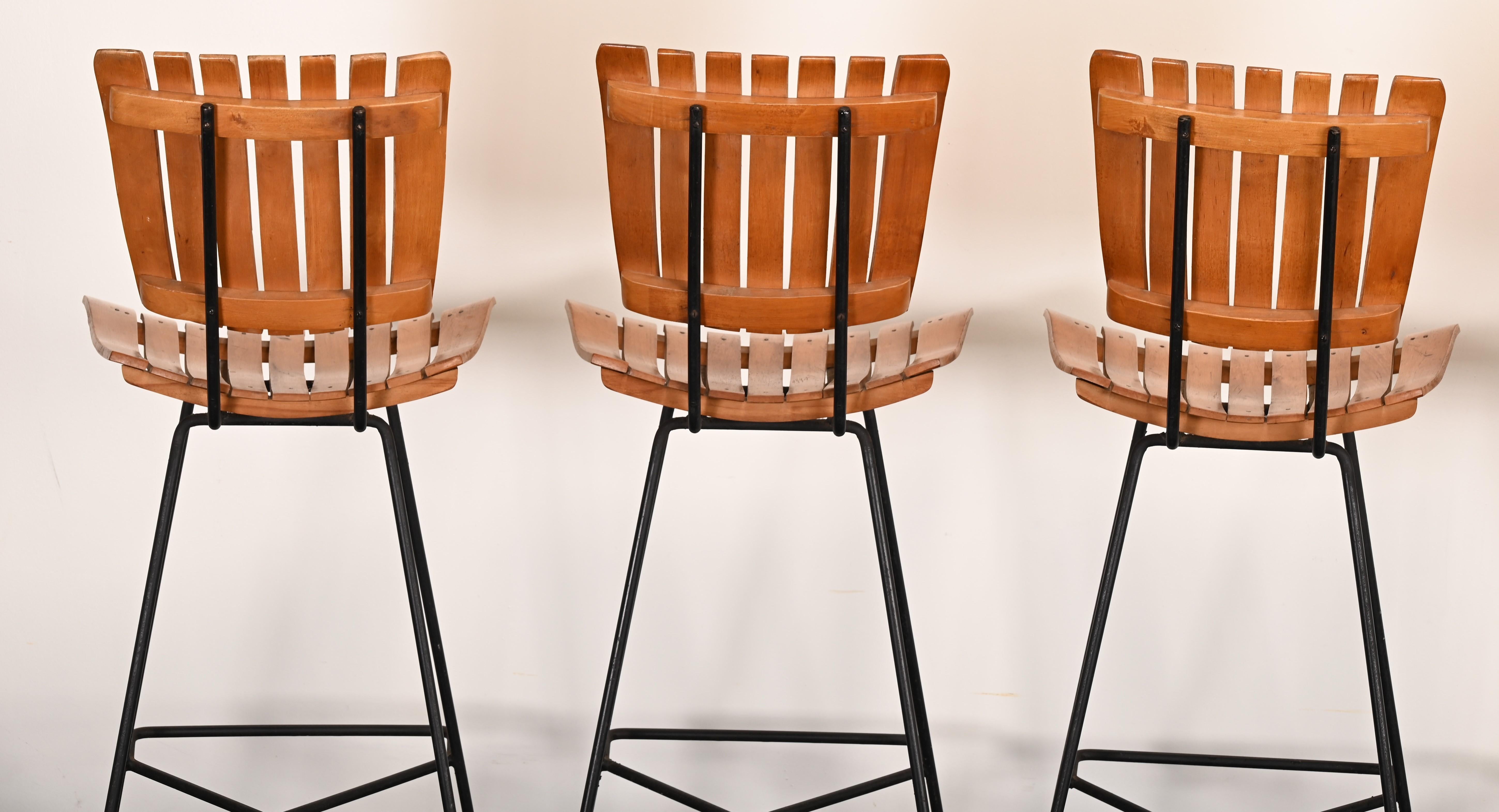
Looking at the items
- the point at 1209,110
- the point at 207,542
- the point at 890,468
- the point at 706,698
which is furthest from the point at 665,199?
the point at 207,542

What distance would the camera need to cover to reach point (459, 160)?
2.34 m

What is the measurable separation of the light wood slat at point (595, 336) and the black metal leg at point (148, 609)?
574 millimetres

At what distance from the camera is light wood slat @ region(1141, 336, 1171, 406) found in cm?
179

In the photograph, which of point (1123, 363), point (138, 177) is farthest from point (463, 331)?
point (1123, 363)

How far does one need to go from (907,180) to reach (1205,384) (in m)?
0.51

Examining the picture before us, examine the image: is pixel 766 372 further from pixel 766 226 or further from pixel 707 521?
pixel 707 521

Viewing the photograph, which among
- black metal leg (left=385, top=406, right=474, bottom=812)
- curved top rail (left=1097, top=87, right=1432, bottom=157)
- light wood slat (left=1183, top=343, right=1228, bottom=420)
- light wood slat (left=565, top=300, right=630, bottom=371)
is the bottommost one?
black metal leg (left=385, top=406, right=474, bottom=812)

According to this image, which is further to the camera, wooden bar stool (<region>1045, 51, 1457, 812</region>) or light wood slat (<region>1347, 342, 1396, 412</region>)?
light wood slat (<region>1347, 342, 1396, 412</region>)

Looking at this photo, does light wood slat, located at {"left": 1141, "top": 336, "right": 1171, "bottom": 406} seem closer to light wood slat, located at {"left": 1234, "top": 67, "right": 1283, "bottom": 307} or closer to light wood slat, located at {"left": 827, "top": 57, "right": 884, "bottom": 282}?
light wood slat, located at {"left": 1234, "top": 67, "right": 1283, "bottom": 307}

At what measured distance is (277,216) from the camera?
5.70 feet

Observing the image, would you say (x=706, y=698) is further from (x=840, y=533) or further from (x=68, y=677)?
(x=68, y=677)

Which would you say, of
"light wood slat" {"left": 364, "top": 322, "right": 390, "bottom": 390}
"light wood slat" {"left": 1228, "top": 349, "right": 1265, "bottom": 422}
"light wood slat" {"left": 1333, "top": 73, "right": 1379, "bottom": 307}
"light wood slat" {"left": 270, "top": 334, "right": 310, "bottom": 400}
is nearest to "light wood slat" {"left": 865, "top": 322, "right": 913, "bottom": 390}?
"light wood slat" {"left": 1228, "top": 349, "right": 1265, "bottom": 422}

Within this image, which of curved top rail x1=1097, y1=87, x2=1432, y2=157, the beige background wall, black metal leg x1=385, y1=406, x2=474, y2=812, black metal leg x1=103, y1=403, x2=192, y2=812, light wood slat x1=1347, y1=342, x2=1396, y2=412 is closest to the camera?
curved top rail x1=1097, y1=87, x2=1432, y2=157

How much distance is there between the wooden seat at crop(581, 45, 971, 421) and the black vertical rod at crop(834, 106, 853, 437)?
14 mm
